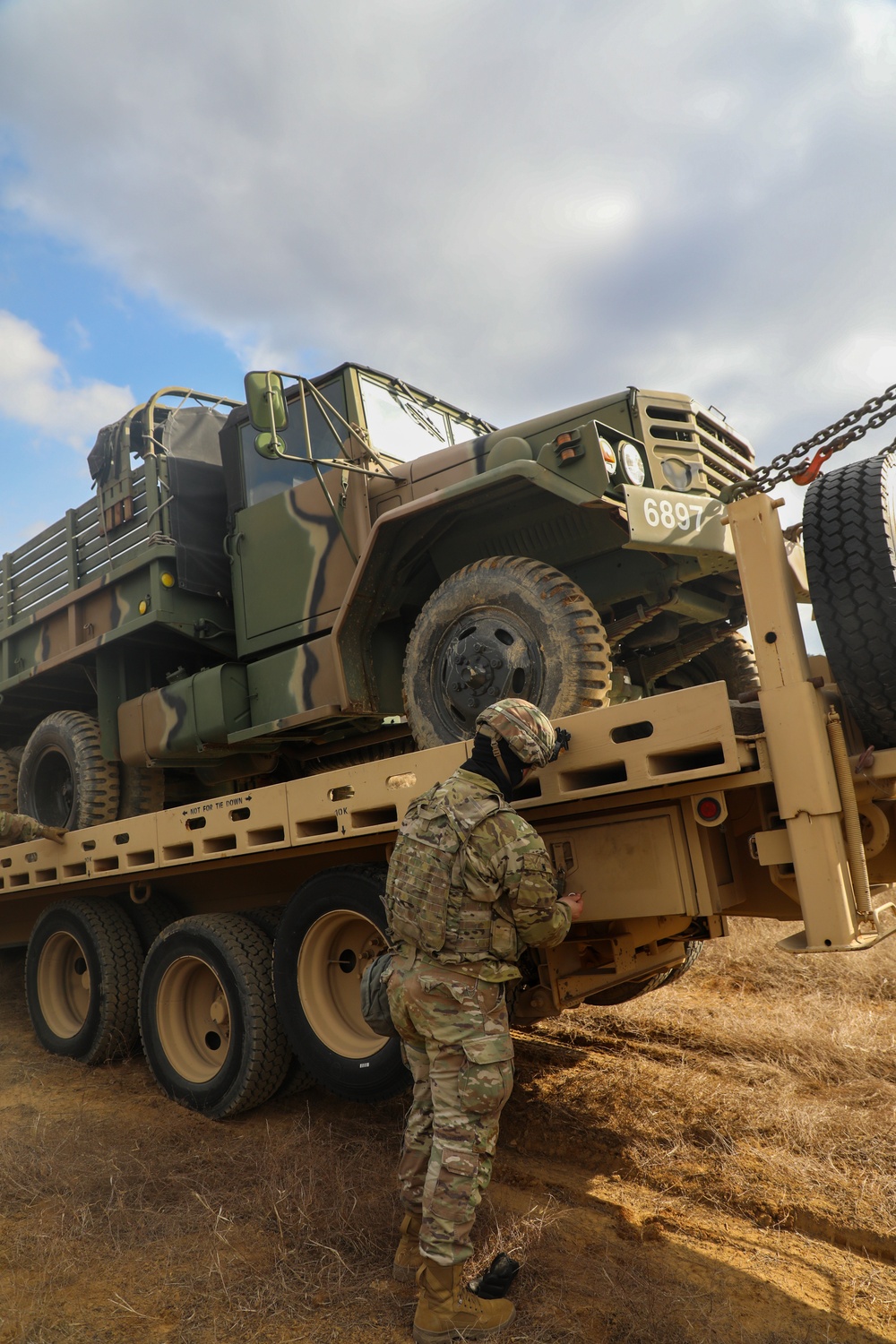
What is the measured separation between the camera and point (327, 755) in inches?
227

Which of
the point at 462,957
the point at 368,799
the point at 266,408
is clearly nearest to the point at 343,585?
the point at 266,408

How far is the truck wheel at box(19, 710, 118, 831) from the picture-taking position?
612cm

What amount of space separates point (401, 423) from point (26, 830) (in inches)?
129

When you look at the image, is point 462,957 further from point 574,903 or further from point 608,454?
point 608,454

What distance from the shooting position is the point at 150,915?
550cm

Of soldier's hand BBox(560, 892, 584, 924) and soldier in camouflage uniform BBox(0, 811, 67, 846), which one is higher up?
soldier in camouflage uniform BBox(0, 811, 67, 846)

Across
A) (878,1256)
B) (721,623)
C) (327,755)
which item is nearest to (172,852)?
(327,755)

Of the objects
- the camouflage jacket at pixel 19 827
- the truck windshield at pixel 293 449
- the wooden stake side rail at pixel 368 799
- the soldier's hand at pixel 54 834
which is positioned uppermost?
the truck windshield at pixel 293 449

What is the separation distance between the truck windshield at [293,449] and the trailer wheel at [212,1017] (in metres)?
2.52

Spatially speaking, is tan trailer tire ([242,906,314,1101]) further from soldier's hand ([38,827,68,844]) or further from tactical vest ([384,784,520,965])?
tactical vest ([384,784,520,965])

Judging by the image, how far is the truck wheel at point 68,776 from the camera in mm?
6121

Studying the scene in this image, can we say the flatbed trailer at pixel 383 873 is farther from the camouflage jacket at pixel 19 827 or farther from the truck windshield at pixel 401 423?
the truck windshield at pixel 401 423

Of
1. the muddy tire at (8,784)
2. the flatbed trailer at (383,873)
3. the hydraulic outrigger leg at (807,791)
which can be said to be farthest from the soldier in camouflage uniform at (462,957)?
the muddy tire at (8,784)

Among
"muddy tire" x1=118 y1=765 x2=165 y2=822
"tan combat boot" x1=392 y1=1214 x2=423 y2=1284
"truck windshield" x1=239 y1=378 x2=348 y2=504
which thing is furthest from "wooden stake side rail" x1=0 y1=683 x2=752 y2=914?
"truck windshield" x1=239 y1=378 x2=348 y2=504
